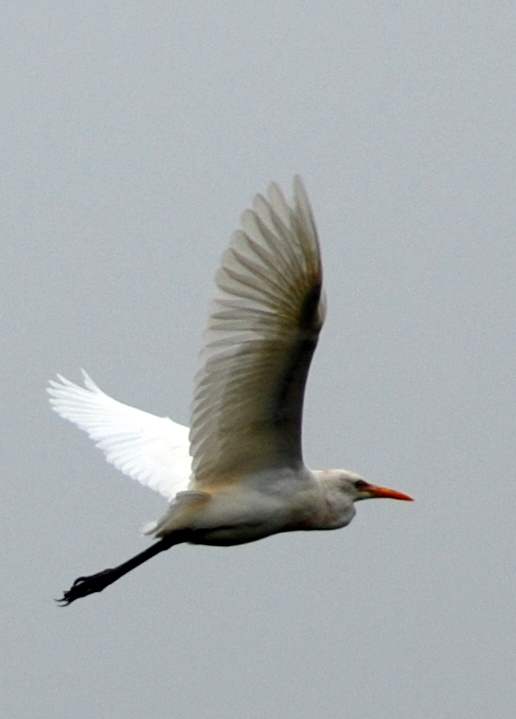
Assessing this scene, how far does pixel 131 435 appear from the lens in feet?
56.1

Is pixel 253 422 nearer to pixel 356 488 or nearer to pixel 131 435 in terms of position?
pixel 356 488

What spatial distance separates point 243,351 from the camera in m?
13.1

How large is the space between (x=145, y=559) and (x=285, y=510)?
45.6 inches

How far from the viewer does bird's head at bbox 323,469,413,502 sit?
49.6 ft

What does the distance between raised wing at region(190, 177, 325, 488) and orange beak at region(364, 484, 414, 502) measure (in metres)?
1.39

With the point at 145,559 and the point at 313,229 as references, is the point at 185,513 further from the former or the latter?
the point at 313,229

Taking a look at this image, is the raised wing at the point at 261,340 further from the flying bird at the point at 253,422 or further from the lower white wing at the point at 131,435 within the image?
the lower white wing at the point at 131,435

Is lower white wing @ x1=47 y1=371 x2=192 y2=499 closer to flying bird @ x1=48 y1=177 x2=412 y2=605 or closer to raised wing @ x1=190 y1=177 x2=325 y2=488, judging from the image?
flying bird @ x1=48 y1=177 x2=412 y2=605

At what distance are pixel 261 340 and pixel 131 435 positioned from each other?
14.1 feet

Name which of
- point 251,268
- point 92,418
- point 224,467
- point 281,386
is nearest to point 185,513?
point 224,467

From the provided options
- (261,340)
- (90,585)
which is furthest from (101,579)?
(261,340)

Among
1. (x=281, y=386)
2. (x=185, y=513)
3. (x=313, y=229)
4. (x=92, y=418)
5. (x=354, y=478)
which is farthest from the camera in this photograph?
(x=92, y=418)

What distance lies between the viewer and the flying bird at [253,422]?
41.0 ft

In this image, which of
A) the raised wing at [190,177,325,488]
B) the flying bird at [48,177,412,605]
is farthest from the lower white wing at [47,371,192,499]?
the raised wing at [190,177,325,488]
